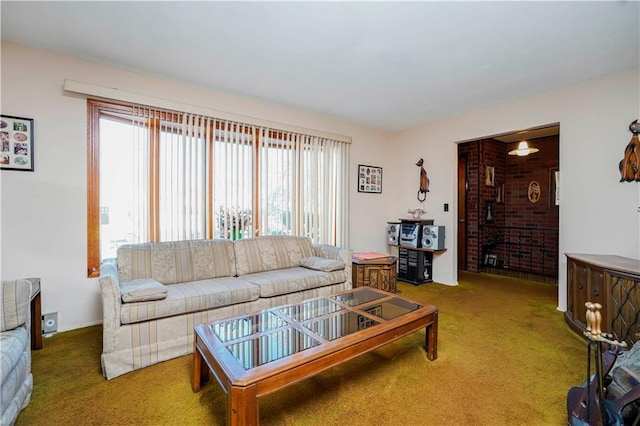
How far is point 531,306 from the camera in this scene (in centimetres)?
340

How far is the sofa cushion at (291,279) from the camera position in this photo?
269 cm

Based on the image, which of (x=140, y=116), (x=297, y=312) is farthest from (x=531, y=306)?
(x=140, y=116)

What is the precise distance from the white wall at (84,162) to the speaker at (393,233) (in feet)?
6.09

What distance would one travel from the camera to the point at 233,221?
344 cm

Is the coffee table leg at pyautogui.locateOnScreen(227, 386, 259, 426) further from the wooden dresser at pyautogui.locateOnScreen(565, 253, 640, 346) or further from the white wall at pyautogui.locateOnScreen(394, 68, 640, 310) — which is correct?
the white wall at pyautogui.locateOnScreen(394, 68, 640, 310)

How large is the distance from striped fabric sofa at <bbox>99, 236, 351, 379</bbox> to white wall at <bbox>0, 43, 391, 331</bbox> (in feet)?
1.74

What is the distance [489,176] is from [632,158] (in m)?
2.72

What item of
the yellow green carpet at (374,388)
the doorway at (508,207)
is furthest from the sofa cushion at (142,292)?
the doorway at (508,207)

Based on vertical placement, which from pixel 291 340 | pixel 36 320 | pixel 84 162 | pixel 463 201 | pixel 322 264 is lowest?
pixel 36 320

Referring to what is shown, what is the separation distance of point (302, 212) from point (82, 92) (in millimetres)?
2571

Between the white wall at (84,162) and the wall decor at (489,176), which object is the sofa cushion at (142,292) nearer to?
the white wall at (84,162)

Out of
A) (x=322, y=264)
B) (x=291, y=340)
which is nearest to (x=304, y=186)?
(x=322, y=264)

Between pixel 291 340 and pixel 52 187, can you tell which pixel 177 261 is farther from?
pixel 291 340

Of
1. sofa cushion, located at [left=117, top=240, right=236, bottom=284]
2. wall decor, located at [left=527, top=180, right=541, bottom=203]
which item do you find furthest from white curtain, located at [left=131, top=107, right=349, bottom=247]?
wall decor, located at [left=527, top=180, right=541, bottom=203]
